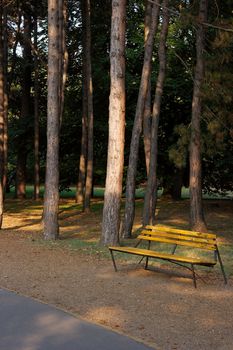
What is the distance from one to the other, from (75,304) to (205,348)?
2.36 meters

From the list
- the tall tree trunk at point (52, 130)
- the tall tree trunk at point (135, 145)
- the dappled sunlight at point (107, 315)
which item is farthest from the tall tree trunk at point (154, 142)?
the dappled sunlight at point (107, 315)

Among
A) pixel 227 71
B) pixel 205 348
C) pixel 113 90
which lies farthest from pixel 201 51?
pixel 205 348

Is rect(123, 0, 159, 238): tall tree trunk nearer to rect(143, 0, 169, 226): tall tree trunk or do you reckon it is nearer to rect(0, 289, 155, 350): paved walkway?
rect(143, 0, 169, 226): tall tree trunk

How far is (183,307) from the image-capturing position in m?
7.93

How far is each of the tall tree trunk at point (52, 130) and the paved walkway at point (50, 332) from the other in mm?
8586

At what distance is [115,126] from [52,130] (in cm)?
265

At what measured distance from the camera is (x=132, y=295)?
28.2ft

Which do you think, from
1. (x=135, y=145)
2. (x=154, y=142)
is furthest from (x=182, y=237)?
(x=154, y=142)

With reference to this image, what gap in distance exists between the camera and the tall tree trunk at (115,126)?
13.9 metres

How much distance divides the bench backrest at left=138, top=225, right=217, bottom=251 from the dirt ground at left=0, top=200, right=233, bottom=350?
2.02 feet

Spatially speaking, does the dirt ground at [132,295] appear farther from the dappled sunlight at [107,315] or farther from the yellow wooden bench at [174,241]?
the yellow wooden bench at [174,241]

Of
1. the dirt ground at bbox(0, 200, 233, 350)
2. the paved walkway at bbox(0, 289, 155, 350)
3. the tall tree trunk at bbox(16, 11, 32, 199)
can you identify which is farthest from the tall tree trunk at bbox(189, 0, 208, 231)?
the tall tree trunk at bbox(16, 11, 32, 199)

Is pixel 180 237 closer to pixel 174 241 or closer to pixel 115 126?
pixel 174 241

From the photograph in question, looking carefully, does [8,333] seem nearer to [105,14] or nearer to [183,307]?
[183,307]
